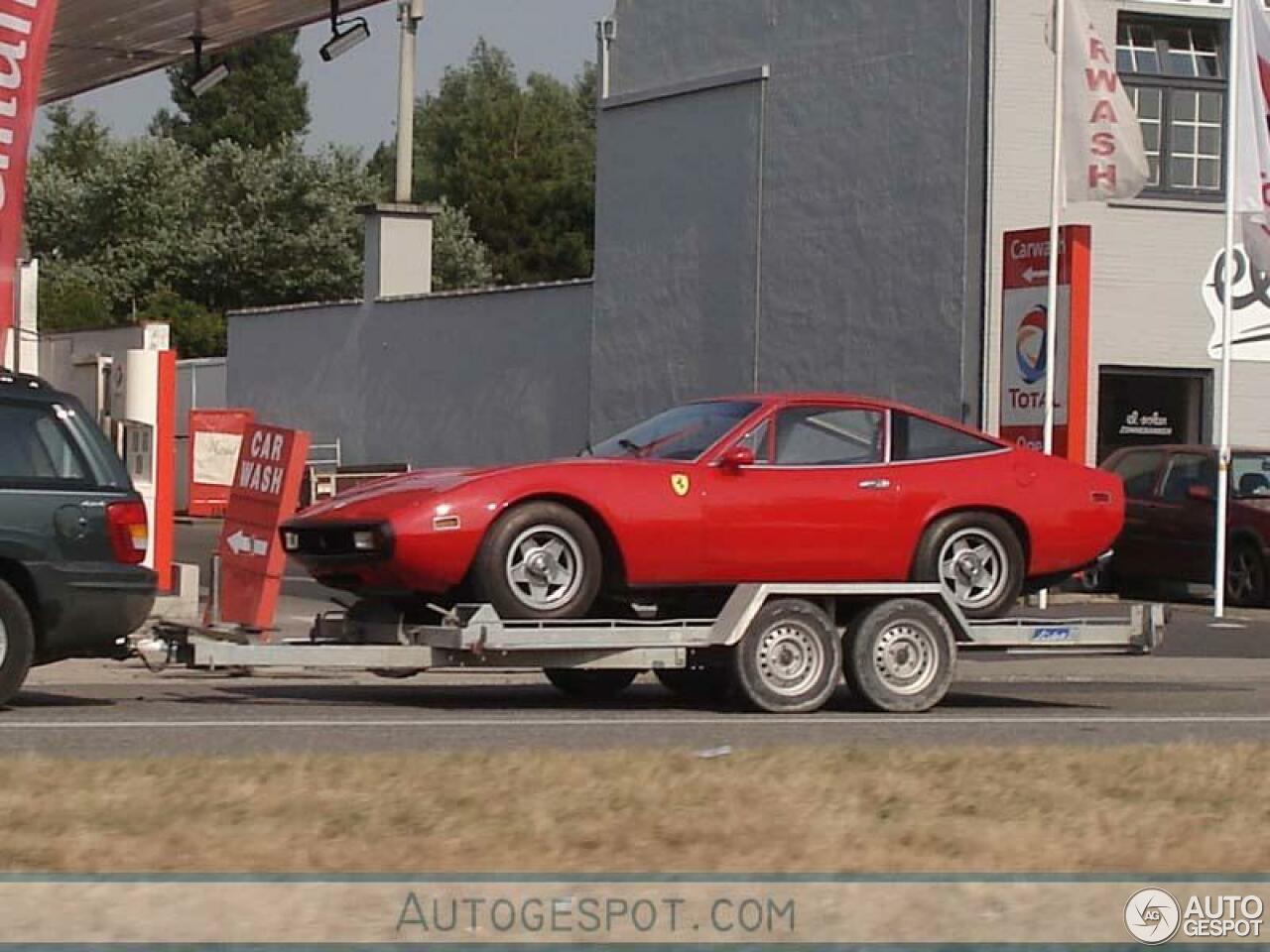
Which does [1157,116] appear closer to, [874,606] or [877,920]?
[874,606]

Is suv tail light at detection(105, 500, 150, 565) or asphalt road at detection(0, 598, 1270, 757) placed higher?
suv tail light at detection(105, 500, 150, 565)

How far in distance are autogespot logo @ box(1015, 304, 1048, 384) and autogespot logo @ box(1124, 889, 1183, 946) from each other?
55.7 feet

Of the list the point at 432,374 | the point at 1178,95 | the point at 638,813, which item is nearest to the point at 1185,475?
the point at 1178,95

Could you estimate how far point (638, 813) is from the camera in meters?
9.42

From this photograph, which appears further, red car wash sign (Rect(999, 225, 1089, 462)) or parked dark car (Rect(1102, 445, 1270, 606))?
parked dark car (Rect(1102, 445, 1270, 606))

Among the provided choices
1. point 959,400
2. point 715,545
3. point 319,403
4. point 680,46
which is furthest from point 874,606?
point 319,403

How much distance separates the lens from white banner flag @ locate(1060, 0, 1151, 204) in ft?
76.9

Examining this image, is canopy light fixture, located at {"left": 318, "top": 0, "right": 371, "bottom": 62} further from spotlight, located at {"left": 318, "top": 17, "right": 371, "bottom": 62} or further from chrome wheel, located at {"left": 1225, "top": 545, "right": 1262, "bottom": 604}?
chrome wheel, located at {"left": 1225, "top": 545, "right": 1262, "bottom": 604}

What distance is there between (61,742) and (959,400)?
18.9m

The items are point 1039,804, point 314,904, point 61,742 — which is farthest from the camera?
point 61,742

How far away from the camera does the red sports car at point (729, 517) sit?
45.5 ft

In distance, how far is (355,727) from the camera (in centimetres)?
1304

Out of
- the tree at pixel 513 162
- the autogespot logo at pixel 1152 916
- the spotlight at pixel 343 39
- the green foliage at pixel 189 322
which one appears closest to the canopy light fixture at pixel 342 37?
the spotlight at pixel 343 39

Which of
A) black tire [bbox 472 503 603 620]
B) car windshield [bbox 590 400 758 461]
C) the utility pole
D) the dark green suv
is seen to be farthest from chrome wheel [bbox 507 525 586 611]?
the utility pole
